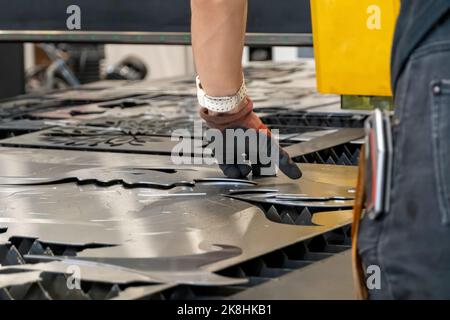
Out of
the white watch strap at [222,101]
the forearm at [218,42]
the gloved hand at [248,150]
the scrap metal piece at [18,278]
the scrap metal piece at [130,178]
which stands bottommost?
the scrap metal piece at [18,278]

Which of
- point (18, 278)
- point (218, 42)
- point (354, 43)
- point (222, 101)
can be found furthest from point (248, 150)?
point (18, 278)

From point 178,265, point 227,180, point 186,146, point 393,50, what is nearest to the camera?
point 393,50

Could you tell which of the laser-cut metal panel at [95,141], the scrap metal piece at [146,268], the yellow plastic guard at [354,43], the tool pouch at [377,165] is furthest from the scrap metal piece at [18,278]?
the yellow plastic guard at [354,43]

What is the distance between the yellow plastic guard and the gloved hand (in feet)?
1.53

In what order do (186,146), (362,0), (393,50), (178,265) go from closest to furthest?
(393,50)
(178,265)
(362,0)
(186,146)

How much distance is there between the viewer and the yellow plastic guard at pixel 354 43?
2.43 m

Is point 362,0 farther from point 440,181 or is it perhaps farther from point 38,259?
point 440,181

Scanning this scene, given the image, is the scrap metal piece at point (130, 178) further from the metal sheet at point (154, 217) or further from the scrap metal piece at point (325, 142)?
the scrap metal piece at point (325, 142)

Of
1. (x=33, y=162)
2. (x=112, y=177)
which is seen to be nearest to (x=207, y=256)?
(x=112, y=177)

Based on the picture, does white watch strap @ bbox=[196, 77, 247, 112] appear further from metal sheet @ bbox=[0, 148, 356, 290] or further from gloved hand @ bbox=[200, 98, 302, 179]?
metal sheet @ bbox=[0, 148, 356, 290]

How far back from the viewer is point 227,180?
7.02ft

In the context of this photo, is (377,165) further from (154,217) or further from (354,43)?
(354,43)

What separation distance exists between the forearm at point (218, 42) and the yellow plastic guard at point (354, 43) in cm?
57
